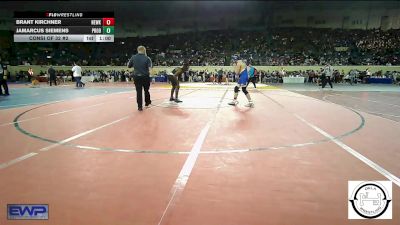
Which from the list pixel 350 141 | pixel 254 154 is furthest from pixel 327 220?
pixel 350 141

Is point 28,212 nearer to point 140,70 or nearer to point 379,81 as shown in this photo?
point 140,70

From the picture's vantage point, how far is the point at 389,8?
1321 inches

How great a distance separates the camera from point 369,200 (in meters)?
2.94

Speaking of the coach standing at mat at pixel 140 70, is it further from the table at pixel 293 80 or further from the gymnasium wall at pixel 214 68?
the gymnasium wall at pixel 214 68

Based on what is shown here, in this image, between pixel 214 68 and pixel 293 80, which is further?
pixel 214 68

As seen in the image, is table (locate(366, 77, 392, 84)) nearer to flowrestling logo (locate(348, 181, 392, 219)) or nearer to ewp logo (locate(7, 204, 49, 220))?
flowrestling logo (locate(348, 181, 392, 219))
